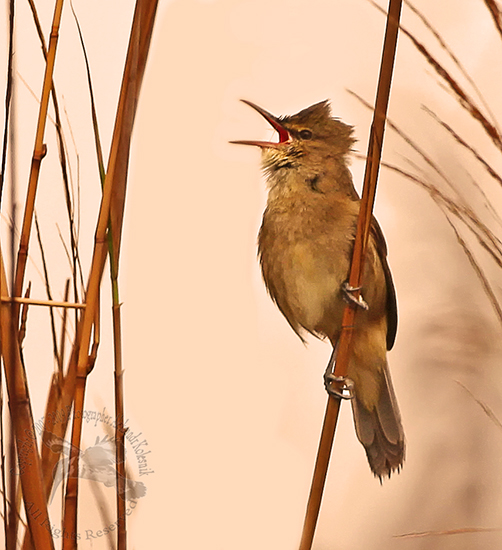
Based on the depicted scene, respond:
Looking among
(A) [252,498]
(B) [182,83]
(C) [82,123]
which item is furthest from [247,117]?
(A) [252,498]

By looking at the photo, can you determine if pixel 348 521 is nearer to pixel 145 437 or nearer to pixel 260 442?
pixel 260 442

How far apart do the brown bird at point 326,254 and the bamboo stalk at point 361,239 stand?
0.08 m

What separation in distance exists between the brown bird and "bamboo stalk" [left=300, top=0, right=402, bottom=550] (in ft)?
0.27

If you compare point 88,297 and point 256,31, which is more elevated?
point 256,31

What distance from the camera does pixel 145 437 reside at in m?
1.11

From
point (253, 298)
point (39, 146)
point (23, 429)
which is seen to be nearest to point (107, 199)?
point (39, 146)

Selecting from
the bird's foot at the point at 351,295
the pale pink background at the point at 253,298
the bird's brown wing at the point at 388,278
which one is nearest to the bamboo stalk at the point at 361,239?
the bird's foot at the point at 351,295

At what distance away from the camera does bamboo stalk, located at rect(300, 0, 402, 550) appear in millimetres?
520

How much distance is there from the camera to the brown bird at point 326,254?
2.41 feet

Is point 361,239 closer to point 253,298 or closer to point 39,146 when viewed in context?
point 39,146

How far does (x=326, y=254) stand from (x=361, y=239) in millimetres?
137

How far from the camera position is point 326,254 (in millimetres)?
724

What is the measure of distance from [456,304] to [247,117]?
50 cm

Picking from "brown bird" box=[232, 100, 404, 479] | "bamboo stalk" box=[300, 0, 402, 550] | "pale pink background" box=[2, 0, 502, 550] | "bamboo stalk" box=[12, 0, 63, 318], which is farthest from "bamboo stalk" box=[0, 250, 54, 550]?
"pale pink background" box=[2, 0, 502, 550]
